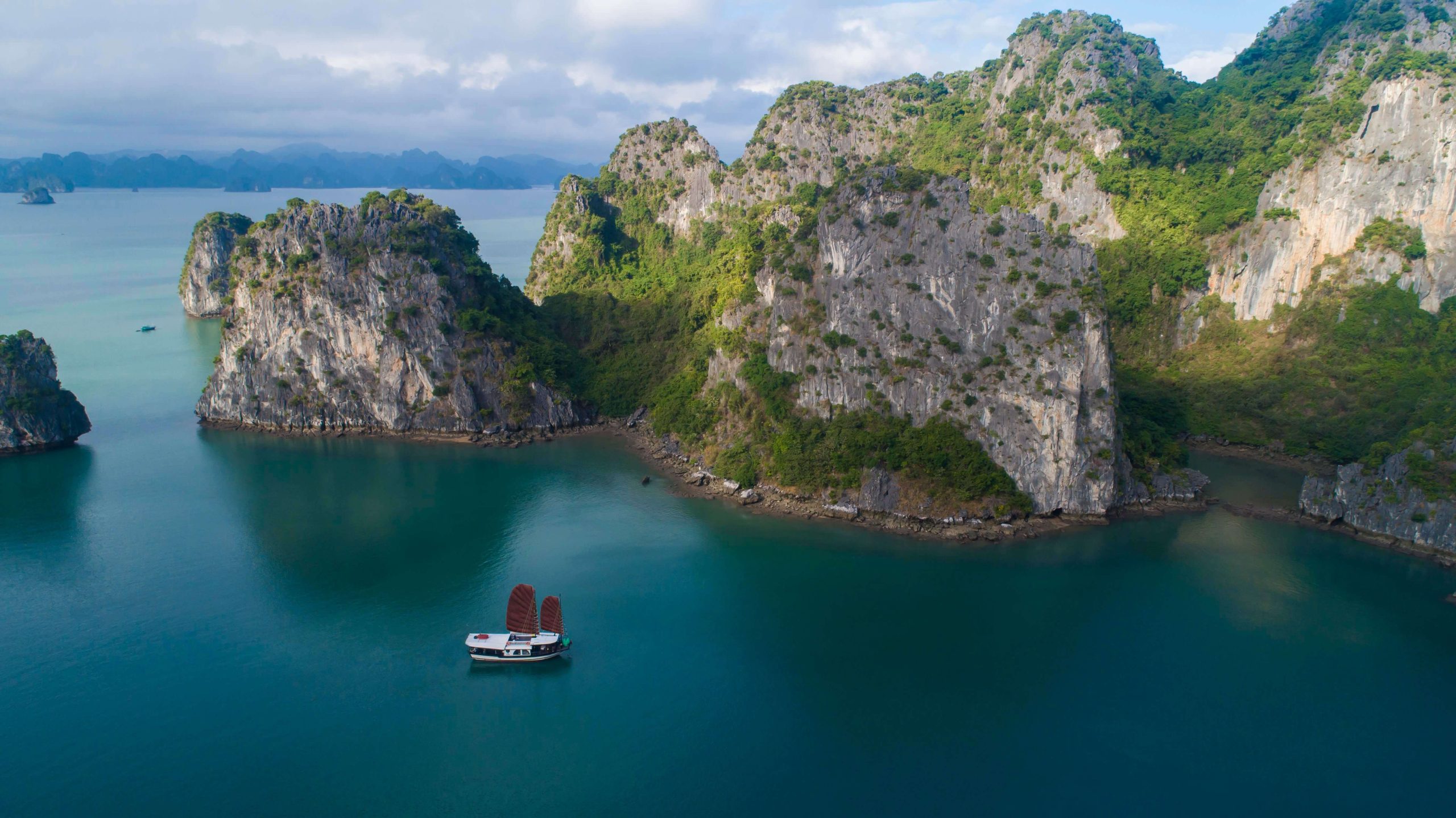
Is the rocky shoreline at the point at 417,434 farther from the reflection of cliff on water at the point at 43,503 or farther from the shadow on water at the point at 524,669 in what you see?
the shadow on water at the point at 524,669

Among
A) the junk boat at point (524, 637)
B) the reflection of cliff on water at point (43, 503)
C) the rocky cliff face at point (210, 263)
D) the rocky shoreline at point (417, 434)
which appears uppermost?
the rocky cliff face at point (210, 263)

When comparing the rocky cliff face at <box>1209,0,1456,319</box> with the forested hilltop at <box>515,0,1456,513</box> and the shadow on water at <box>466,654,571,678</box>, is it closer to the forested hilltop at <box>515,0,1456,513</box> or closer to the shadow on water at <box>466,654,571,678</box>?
the forested hilltop at <box>515,0,1456,513</box>

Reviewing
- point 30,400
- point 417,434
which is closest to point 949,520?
point 417,434

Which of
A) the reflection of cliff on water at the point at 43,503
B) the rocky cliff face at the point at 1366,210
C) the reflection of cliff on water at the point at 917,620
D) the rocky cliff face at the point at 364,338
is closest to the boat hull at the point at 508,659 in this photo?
the reflection of cliff on water at the point at 917,620

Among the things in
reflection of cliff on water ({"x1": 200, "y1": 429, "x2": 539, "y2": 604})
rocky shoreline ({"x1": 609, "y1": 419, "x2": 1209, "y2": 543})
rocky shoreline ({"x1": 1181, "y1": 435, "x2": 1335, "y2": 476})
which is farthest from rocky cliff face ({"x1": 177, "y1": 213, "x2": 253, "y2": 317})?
rocky shoreline ({"x1": 1181, "y1": 435, "x2": 1335, "y2": 476})

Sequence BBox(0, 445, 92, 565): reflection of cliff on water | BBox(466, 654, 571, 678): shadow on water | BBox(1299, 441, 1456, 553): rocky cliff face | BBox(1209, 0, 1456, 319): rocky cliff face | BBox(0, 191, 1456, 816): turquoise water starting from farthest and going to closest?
BBox(1209, 0, 1456, 319): rocky cliff face < BBox(0, 445, 92, 565): reflection of cliff on water < BBox(1299, 441, 1456, 553): rocky cliff face < BBox(466, 654, 571, 678): shadow on water < BBox(0, 191, 1456, 816): turquoise water

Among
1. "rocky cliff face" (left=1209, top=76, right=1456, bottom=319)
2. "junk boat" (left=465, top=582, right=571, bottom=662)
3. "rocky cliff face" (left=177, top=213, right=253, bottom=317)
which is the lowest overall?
"junk boat" (left=465, top=582, right=571, bottom=662)

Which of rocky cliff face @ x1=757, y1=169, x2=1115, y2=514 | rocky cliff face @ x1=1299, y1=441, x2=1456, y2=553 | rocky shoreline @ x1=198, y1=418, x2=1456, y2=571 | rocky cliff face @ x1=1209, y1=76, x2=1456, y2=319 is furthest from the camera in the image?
rocky cliff face @ x1=1209, y1=76, x2=1456, y2=319

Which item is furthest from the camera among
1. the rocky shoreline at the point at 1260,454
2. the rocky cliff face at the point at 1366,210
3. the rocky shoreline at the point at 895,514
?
the rocky cliff face at the point at 1366,210
